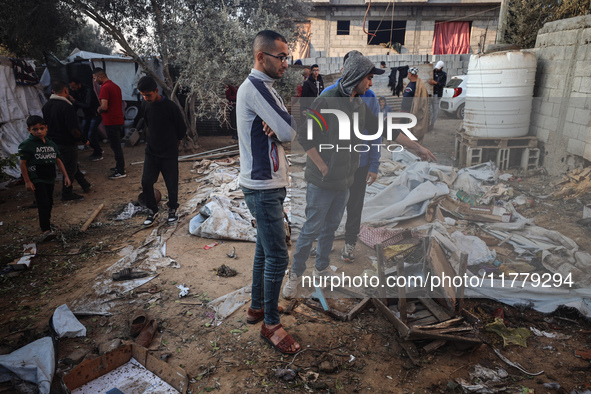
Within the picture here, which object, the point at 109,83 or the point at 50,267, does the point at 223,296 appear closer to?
the point at 50,267

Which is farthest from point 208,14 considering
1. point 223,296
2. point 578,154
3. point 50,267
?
point 578,154

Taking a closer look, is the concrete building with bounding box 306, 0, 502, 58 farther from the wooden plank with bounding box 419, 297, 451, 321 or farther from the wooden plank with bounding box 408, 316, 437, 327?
the wooden plank with bounding box 408, 316, 437, 327

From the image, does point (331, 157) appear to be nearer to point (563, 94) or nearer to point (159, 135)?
point (159, 135)

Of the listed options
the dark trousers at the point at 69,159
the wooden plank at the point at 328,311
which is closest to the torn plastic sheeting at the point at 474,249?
the wooden plank at the point at 328,311

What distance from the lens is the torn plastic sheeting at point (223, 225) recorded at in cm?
447

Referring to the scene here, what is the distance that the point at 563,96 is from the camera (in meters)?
5.79

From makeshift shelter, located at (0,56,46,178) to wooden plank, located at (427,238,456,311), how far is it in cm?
804

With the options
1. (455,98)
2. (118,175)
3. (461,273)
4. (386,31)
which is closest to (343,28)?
(386,31)

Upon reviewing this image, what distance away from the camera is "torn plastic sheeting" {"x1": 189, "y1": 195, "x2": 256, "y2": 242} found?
4.47 meters

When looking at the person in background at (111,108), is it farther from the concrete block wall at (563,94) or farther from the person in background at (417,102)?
the concrete block wall at (563,94)

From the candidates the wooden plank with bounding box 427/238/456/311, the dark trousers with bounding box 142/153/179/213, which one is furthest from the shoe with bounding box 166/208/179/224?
the wooden plank with bounding box 427/238/456/311

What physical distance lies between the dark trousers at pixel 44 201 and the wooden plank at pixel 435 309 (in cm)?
446

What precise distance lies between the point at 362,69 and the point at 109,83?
19.1 ft

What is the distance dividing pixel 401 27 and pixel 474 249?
770 inches
